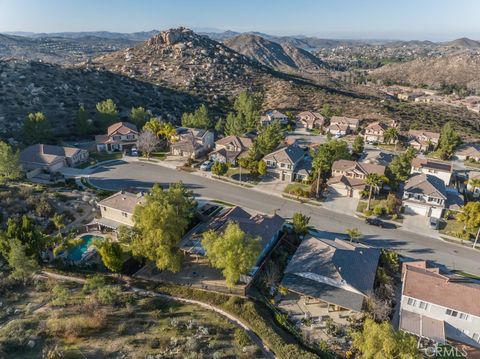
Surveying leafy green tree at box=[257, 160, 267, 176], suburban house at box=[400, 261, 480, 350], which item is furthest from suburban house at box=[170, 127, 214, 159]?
suburban house at box=[400, 261, 480, 350]

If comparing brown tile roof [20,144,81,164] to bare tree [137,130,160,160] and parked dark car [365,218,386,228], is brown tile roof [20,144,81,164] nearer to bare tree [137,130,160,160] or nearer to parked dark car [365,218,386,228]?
bare tree [137,130,160,160]

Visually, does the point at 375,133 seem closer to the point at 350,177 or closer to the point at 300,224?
the point at 350,177

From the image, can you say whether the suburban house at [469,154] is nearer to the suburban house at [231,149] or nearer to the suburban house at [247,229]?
the suburban house at [231,149]

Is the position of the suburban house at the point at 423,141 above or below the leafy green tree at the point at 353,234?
above

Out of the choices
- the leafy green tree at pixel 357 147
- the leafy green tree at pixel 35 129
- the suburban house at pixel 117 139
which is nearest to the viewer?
the leafy green tree at pixel 35 129

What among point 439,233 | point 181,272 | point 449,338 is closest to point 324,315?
point 449,338

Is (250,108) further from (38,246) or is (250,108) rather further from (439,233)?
(38,246)

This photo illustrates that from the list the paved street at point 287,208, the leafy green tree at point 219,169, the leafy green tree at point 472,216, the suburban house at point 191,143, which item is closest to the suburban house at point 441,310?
the paved street at point 287,208
